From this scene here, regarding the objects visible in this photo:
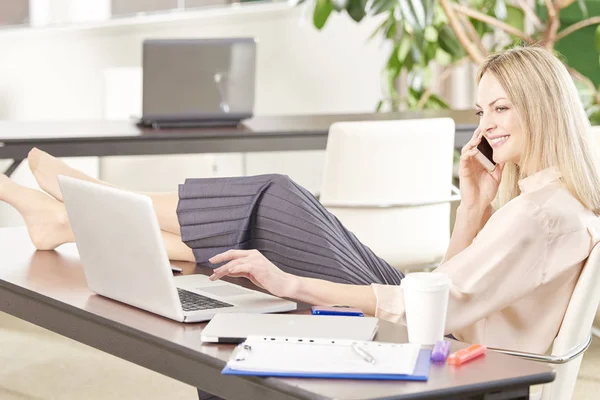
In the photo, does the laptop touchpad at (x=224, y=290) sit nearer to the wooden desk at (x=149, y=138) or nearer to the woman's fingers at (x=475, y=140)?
the woman's fingers at (x=475, y=140)

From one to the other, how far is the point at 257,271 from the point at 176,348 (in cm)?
36

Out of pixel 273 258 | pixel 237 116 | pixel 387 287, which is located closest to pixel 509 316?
pixel 387 287

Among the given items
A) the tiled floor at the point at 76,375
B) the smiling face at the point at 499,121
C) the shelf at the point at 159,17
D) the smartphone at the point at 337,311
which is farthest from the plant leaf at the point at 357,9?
the smartphone at the point at 337,311

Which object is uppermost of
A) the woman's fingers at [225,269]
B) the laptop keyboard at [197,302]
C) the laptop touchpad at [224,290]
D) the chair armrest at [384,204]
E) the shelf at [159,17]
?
the shelf at [159,17]

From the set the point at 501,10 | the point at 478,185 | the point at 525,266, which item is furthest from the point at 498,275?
the point at 501,10

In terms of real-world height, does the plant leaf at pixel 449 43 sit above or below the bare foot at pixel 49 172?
above

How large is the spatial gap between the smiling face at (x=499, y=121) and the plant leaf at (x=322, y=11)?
291 cm

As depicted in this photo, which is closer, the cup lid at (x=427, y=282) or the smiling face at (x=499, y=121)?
the cup lid at (x=427, y=282)

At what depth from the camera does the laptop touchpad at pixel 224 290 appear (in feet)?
6.44

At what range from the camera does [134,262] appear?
1.79m

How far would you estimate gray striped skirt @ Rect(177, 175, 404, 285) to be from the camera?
7.64 ft

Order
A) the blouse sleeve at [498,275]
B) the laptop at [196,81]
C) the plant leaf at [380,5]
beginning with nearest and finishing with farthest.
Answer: the blouse sleeve at [498,275] → the laptop at [196,81] → the plant leaf at [380,5]

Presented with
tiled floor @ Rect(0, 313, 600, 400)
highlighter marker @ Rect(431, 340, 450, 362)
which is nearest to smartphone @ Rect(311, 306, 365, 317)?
highlighter marker @ Rect(431, 340, 450, 362)

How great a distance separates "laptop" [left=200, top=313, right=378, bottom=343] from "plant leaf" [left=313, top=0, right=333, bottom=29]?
3.48 m
